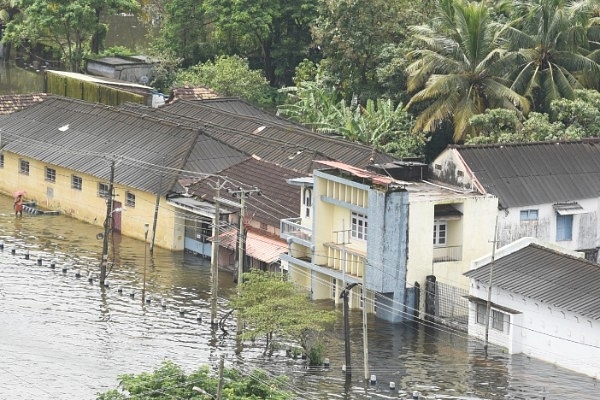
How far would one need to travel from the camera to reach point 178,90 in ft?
290

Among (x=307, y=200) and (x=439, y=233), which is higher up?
(x=307, y=200)

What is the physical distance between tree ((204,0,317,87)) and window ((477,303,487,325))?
4426 centimetres

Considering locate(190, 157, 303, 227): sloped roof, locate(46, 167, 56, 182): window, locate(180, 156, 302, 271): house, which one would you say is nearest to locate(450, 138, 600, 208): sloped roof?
locate(190, 157, 303, 227): sloped roof

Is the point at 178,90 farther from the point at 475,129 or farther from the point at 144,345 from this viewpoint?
Result: the point at 144,345

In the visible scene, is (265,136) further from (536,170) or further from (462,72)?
(536,170)

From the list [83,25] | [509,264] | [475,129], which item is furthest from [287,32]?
[509,264]

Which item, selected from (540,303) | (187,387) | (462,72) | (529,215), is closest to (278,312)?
(540,303)

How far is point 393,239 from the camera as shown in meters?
58.8

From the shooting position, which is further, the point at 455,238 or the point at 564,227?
the point at 564,227

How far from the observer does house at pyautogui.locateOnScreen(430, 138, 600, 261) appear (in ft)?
201

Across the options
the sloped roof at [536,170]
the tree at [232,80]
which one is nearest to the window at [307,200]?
the sloped roof at [536,170]

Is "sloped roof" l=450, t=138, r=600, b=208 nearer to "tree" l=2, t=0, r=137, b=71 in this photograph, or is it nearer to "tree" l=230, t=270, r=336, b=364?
"tree" l=230, t=270, r=336, b=364

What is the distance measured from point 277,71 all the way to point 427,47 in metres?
24.0

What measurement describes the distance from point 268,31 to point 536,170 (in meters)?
39.2
